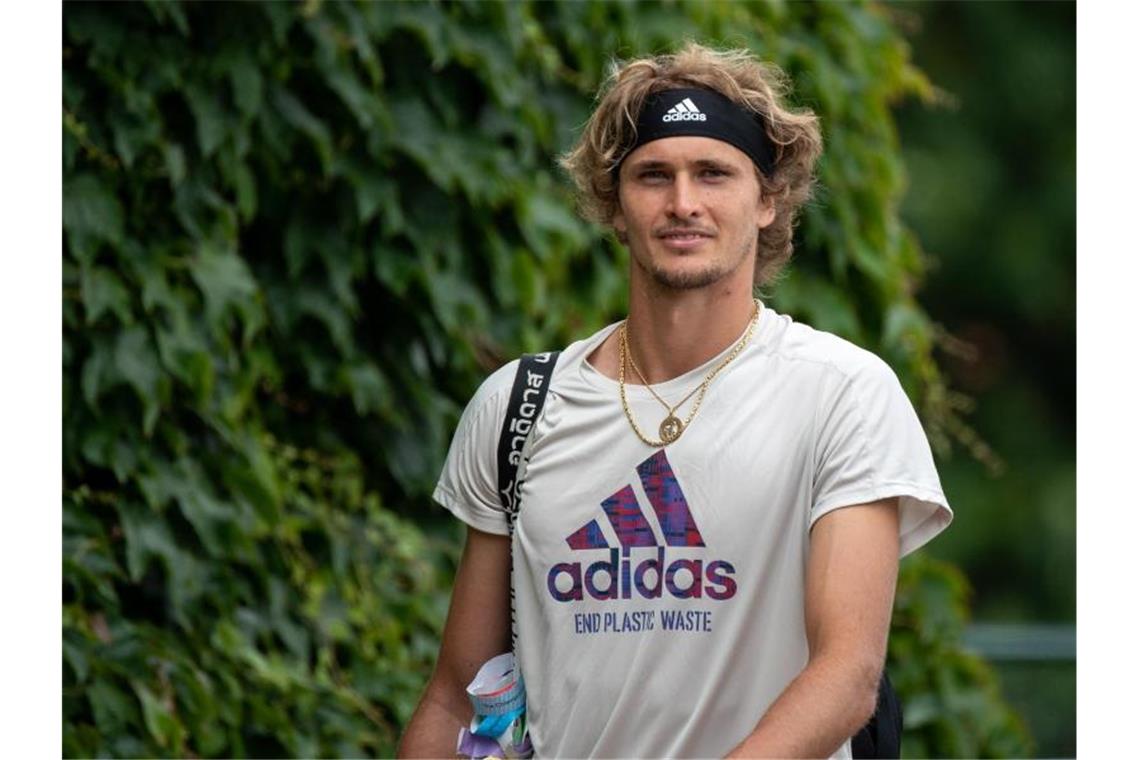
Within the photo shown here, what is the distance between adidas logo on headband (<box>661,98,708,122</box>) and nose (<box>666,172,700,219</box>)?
0.30 feet

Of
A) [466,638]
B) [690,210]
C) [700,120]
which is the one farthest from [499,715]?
[700,120]

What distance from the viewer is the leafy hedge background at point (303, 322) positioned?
5.18m

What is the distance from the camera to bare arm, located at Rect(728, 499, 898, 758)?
3.13m

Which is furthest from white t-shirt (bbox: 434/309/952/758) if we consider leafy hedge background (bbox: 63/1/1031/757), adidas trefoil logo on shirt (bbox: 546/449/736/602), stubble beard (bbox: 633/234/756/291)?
leafy hedge background (bbox: 63/1/1031/757)

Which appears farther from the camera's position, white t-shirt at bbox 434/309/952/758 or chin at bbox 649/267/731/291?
chin at bbox 649/267/731/291

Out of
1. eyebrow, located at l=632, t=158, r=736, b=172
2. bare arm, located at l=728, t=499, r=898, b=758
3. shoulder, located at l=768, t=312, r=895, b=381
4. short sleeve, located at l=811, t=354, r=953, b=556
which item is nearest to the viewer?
bare arm, located at l=728, t=499, r=898, b=758

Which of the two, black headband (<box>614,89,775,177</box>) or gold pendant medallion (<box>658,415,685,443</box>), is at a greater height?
black headband (<box>614,89,775,177</box>)

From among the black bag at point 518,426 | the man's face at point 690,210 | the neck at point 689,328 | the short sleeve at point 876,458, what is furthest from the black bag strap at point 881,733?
the man's face at point 690,210

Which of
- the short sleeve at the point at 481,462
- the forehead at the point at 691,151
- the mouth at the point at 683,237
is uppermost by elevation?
the forehead at the point at 691,151

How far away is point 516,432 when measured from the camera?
357cm

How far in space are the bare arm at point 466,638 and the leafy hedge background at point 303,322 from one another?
150cm

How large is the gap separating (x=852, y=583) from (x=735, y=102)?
0.83 meters

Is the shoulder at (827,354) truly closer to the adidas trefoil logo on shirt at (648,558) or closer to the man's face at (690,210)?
the man's face at (690,210)

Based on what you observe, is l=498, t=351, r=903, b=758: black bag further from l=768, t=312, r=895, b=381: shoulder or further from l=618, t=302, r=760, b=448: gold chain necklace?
l=768, t=312, r=895, b=381: shoulder
